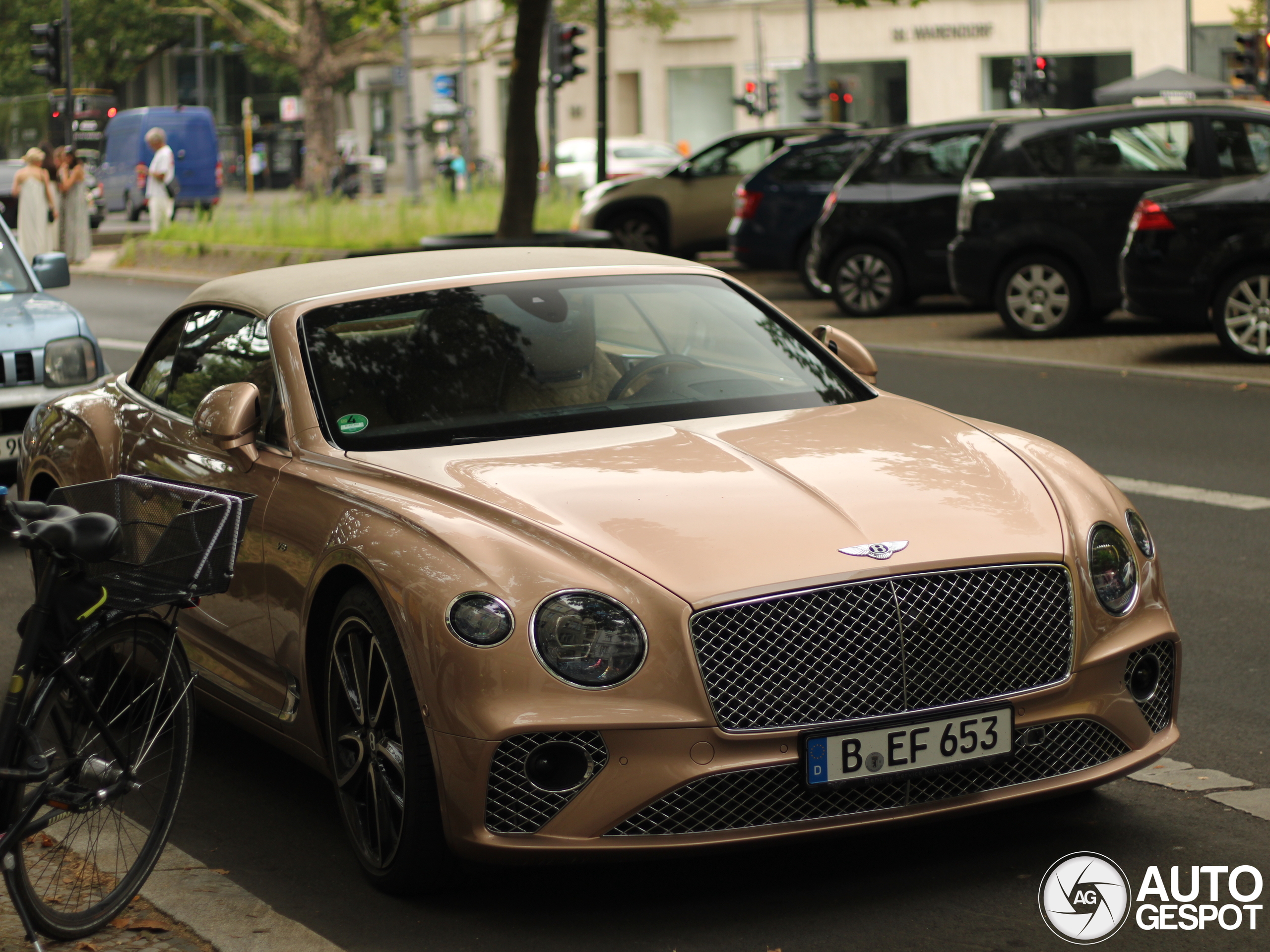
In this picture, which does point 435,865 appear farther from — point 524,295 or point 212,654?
point 524,295

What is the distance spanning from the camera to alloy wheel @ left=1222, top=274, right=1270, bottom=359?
44.8 ft

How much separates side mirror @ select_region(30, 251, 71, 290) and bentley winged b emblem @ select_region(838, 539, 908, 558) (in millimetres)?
7558

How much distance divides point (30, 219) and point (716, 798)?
73.3ft

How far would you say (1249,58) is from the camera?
29531 millimetres

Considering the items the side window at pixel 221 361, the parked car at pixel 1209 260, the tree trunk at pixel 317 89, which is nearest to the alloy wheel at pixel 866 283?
the parked car at pixel 1209 260

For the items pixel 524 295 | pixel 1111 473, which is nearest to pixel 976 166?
pixel 1111 473

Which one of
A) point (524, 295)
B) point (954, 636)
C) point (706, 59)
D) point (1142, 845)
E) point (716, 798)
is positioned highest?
point (706, 59)

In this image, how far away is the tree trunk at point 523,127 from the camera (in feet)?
63.3

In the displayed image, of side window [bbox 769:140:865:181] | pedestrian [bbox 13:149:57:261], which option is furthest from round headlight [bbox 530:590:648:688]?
pedestrian [bbox 13:149:57:261]

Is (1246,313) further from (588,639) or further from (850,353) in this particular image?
(588,639)

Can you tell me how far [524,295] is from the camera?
5.45m

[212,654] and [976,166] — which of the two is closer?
[212,654]

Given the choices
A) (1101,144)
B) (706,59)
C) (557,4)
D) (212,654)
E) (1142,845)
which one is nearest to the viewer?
(1142,845)

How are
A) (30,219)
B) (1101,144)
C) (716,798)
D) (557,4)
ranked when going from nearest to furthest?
1. (716,798)
2. (1101,144)
3. (30,219)
4. (557,4)
